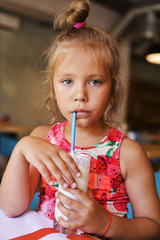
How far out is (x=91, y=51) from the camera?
93 centimetres

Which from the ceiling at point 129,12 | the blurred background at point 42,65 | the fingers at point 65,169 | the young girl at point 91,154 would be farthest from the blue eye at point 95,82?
the ceiling at point 129,12

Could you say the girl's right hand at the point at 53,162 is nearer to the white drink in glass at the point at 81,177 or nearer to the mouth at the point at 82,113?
the white drink in glass at the point at 81,177

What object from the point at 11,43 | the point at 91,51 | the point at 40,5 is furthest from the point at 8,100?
the point at 91,51

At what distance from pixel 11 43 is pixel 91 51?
6.05 metres

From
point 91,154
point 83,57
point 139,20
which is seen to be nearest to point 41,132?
point 91,154

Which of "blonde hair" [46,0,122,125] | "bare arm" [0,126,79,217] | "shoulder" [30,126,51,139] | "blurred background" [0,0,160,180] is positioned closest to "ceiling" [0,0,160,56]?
"blurred background" [0,0,160,180]

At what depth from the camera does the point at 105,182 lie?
0.92m

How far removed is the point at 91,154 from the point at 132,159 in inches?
5.7

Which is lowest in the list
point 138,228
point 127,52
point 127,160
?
point 138,228

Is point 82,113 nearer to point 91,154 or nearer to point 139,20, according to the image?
point 91,154

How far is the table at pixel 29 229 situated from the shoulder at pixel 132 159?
11.6 inches

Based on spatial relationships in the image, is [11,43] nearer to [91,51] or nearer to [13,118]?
[13,118]

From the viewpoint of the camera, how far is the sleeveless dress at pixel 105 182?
0.91 meters

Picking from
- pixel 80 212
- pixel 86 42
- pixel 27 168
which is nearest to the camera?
pixel 80 212
